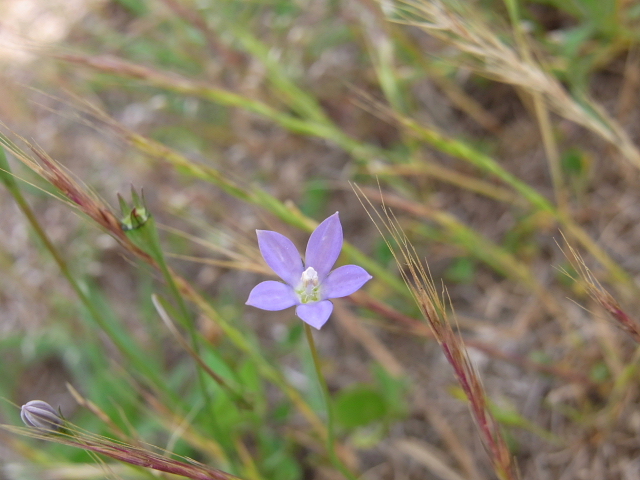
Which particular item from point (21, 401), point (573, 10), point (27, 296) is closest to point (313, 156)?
point (573, 10)

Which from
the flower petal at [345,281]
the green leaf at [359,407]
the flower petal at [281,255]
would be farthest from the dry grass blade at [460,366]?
the green leaf at [359,407]

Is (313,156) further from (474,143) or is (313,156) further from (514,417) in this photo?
(514,417)

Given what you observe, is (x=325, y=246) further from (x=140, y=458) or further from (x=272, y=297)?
(x=140, y=458)

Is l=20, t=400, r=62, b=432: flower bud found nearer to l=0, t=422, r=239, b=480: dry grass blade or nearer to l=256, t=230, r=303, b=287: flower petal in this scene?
l=0, t=422, r=239, b=480: dry grass blade

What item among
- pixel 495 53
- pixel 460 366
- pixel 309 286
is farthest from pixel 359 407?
pixel 495 53

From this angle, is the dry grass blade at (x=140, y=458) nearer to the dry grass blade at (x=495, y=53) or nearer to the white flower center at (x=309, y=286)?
the white flower center at (x=309, y=286)

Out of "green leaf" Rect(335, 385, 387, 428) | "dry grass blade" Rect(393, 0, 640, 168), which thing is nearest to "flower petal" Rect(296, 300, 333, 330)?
"dry grass blade" Rect(393, 0, 640, 168)
